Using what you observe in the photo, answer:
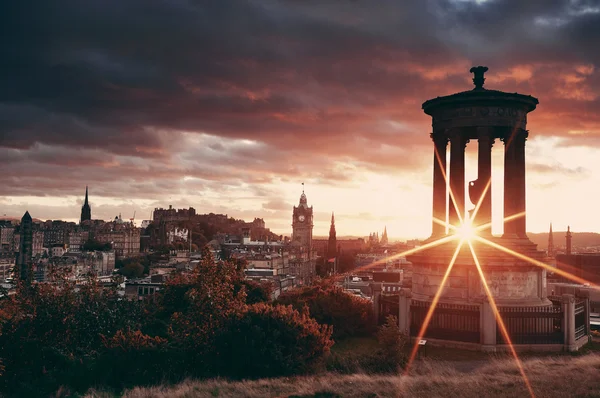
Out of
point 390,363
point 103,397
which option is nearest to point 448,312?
point 390,363

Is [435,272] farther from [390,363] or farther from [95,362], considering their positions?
[95,362]

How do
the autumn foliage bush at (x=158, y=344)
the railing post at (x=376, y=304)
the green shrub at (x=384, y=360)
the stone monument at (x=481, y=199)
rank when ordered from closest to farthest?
the autumn foliage bush at (x=158, y=344), the green shrub at (x=384, y=360), the stone monument at (x=481, y=199), the railing post at (x=376, y=304)

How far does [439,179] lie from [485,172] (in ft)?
6.67

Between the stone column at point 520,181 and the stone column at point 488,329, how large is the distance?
180 inches

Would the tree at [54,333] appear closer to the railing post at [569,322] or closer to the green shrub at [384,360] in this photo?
the green shrub at [384,360]

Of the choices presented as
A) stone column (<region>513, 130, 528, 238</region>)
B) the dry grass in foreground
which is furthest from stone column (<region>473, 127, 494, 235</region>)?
the dry grass in foreground

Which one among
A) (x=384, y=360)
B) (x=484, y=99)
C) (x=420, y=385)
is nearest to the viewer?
(x=420, y=385)

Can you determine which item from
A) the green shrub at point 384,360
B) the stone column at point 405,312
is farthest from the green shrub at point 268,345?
the stone column at point 405,312

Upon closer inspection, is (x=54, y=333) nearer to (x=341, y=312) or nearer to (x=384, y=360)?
(x=341, y=312)

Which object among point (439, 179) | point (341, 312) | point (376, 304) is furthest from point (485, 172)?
point (341, 312)

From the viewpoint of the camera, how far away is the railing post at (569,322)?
22.7 meters

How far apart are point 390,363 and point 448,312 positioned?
4.15 m

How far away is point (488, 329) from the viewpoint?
2234cm

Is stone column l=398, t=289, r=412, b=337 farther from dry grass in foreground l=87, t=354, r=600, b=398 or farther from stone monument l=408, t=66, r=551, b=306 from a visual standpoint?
dry grass in foreground l=87, t=354, r=600, b=398
